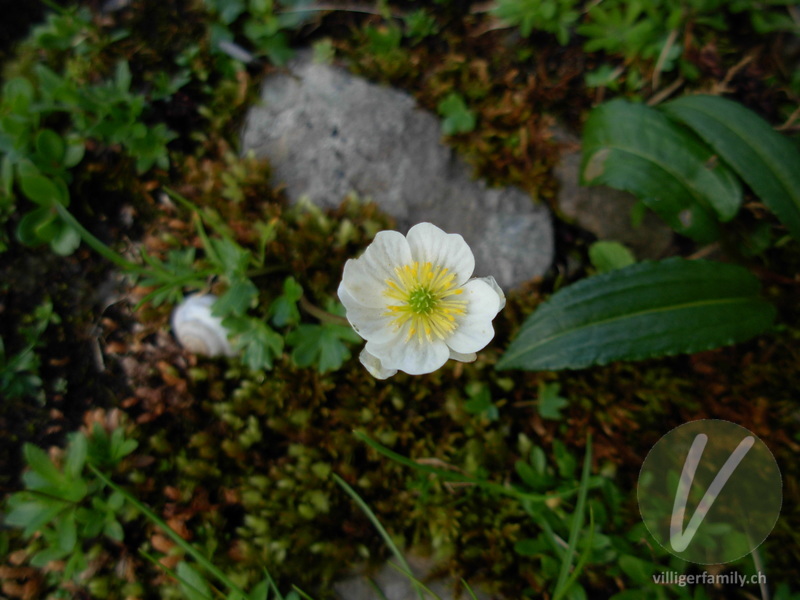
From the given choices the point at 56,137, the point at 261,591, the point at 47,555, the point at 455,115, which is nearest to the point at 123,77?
the point at 56,137

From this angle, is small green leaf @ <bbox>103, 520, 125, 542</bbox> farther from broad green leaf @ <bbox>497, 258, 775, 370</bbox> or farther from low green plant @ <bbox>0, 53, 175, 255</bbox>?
broad green leaf @ <bbox>497, 258, 775, 370</bbox>

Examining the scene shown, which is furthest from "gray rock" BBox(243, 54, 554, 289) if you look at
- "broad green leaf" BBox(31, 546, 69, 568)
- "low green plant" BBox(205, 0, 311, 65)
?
"broad green leaf" BBox(31, 546, 69, 568)

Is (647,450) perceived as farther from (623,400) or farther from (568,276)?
(568,276)

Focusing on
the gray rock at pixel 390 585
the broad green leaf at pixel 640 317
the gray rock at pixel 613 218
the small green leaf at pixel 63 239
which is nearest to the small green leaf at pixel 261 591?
the gray rock at pixel 390 585

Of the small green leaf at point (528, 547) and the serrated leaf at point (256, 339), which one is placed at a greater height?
the serrated leaf at point (256, 339)

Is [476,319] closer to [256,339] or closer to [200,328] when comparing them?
[256,339]

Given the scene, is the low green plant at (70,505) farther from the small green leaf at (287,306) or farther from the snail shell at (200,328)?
the small green leaf at (287,306)

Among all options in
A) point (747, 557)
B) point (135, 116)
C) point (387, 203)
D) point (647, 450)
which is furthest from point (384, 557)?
point (135, 116)
